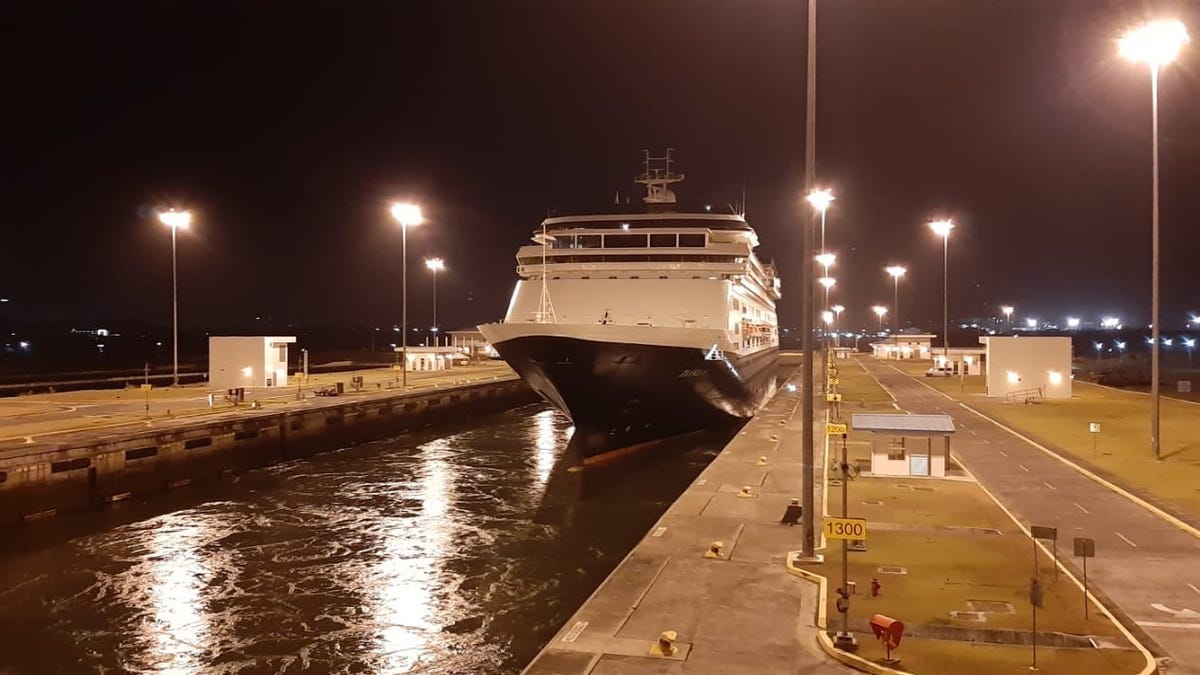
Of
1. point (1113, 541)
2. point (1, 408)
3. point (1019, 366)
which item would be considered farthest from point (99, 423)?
point (1019, 366)

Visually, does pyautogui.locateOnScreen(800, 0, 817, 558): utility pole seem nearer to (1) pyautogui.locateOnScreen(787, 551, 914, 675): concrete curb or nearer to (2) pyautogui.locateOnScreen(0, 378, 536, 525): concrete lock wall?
(1) pyautogui.locateOnScreen(787, 551, 914, 675): concrete curb

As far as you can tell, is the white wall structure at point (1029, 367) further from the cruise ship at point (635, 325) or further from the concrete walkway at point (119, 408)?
the concrete walkway at point (119, 408)

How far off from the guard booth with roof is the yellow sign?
11.0 meters

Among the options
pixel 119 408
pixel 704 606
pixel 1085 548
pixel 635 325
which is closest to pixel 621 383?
pixel 635 325

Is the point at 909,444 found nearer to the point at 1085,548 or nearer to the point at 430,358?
the point at 1085,548

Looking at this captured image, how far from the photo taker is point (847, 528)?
10641mm

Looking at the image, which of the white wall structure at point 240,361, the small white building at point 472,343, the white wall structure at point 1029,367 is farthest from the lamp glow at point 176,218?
the small white building at point 472,343

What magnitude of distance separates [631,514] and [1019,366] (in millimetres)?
31589

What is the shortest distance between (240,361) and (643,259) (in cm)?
2622

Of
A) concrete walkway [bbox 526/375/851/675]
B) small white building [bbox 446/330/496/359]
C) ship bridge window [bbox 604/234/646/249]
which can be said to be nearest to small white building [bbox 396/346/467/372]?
small white building [bbox 446/330/496/359]

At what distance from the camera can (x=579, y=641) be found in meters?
9.81

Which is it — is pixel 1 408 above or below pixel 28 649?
above

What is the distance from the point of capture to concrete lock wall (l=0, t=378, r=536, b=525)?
73.6 ft

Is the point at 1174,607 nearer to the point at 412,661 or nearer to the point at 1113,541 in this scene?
the point at 1113,541
